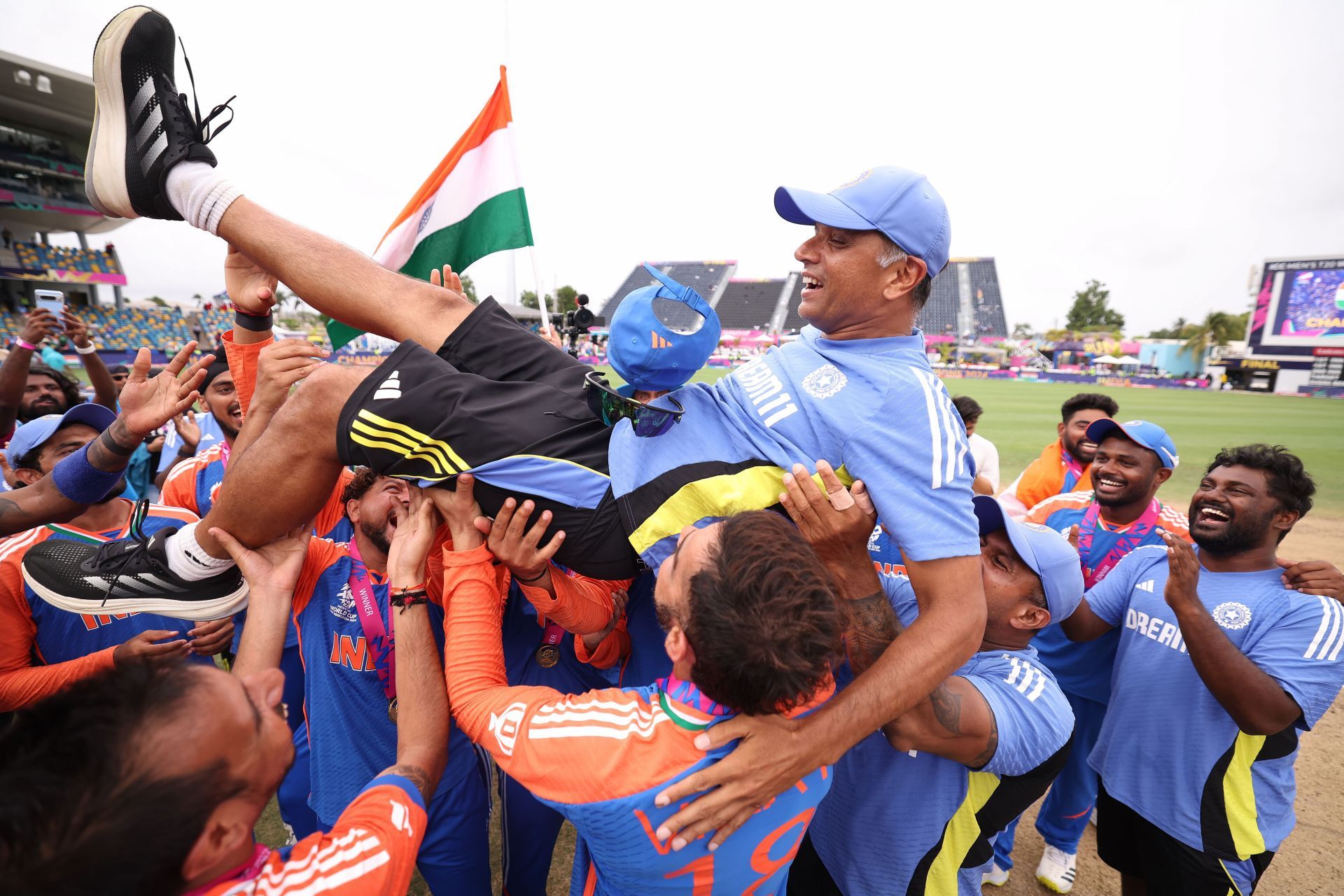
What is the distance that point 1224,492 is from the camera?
2.66m

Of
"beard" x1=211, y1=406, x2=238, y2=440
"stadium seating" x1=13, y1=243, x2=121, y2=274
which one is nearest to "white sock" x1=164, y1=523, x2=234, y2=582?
"beard" x1=211, y1=406, x2=238, y2=440

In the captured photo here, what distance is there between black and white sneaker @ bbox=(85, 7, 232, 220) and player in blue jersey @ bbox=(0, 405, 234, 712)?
1.24 m

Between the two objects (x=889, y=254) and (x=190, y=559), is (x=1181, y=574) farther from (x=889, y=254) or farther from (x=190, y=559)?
(x=190, y=559)

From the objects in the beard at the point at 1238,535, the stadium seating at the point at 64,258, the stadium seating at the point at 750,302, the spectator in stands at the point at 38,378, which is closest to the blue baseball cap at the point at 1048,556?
the beard at the point at 1238,535

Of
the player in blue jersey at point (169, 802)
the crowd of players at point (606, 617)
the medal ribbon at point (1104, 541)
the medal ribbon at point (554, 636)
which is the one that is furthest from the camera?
the medal ribbon at point (1104, 541)

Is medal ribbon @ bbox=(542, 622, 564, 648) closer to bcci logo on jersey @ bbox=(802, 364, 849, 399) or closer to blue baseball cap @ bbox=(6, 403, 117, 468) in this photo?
bcci logo on jersey @ bbox=(802, 364, 849, 399)

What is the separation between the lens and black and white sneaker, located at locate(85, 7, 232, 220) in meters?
2.35

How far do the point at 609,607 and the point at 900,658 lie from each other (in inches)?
41.8

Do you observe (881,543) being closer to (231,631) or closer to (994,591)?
(994,591)

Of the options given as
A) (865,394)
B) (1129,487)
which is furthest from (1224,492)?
(865,394)

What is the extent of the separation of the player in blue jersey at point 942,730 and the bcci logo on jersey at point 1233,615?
2.85 ft

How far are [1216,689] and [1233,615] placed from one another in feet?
1.32

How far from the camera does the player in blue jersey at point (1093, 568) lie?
3.20 metres

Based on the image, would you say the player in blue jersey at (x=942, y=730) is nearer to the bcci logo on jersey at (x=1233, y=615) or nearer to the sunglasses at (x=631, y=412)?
the sunglasses at (x=631, y=412)
